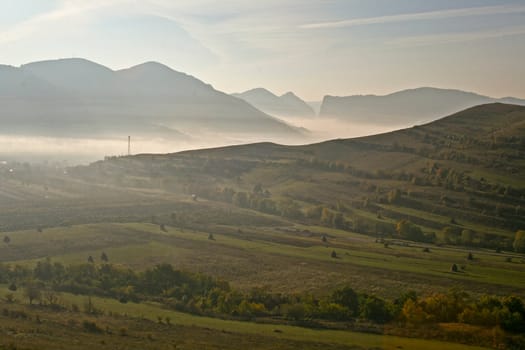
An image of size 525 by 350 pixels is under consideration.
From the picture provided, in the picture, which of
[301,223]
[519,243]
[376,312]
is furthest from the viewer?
[301,223]

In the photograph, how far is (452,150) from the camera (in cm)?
16375

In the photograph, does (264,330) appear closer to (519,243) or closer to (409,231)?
(409,231)

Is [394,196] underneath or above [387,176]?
underneath

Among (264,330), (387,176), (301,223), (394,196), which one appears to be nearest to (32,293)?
(264,330)

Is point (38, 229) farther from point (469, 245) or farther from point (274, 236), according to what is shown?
point (469, 245)

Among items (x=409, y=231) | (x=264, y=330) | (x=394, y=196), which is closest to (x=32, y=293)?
(x=264, y=330)

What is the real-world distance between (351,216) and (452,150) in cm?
5724

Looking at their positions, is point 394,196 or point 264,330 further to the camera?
point 394,196

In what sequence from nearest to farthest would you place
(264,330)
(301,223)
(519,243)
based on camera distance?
(264,330)
(519,243)
(301,223)

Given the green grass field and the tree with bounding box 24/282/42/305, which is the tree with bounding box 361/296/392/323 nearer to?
the green grass field

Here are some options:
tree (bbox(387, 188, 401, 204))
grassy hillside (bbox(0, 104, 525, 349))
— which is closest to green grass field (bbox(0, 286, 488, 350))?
grassy hillside (bbox(0, 104, 525, 349))

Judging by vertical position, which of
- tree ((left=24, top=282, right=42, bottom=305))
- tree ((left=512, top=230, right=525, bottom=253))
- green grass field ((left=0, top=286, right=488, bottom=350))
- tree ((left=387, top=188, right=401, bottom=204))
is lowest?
green grass field ((left=0, top=286, right=488, bottom=350))

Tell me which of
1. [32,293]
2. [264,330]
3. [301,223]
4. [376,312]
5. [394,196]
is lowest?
[264,330]

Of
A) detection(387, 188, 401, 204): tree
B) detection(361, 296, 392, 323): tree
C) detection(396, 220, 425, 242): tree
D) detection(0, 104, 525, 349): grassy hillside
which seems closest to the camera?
detection(0, 104, 525, 349): grassy hillside
